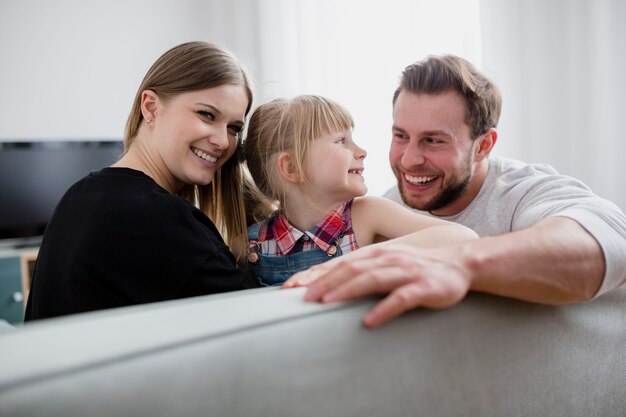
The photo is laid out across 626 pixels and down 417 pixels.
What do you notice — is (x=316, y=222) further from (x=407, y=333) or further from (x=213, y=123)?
(x=407, y=333)

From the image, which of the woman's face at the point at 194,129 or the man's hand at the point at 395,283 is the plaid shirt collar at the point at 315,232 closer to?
the woman's face at the point at 194,129

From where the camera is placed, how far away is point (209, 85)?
1.40m

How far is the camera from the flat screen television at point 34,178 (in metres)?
3.99

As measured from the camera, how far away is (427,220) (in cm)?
135

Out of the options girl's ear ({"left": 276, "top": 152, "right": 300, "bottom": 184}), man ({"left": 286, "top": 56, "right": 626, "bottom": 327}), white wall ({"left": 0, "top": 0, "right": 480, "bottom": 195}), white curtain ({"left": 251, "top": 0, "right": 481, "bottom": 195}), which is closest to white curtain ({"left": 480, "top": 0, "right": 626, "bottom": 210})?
white curtain ({"left": 251, "top": 0, "right": 481, "bottom": 195})

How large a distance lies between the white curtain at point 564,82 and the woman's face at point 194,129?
208 centimetres

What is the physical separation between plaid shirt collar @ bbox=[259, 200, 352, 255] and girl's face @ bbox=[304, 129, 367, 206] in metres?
0.05

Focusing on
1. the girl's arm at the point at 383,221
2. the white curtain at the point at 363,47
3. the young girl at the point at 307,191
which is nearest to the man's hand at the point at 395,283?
the girl's arm at the point at 383,221

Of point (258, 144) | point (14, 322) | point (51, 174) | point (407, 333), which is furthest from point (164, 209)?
point (51, 174)

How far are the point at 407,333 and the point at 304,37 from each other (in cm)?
404

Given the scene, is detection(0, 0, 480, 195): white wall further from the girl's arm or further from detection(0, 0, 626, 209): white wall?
the girl's arm

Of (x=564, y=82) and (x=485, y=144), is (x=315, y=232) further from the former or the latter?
(x=564, y=82)

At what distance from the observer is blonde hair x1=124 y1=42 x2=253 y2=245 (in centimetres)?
140

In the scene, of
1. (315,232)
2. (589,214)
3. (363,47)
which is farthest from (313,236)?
(363,47)
